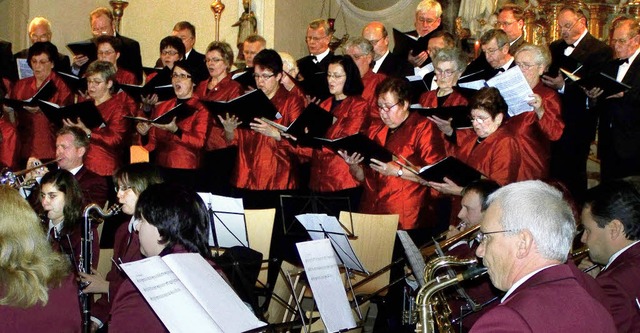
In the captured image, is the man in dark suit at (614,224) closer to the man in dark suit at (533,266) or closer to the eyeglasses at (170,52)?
the man in dark suit at (533,266)

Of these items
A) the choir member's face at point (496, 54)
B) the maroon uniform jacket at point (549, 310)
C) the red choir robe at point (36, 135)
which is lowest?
the red choir robe at point (36, 135)

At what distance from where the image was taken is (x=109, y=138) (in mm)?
7336

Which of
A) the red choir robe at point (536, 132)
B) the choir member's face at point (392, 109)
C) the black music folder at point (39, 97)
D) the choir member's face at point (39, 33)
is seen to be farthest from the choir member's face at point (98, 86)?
the red choir robe at point (536, 132)

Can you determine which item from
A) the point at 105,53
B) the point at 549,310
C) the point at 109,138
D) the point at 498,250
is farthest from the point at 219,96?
the point at 549,310

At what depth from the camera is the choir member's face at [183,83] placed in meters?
7.63

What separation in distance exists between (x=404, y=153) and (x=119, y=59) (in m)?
3.26

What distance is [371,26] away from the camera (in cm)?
810

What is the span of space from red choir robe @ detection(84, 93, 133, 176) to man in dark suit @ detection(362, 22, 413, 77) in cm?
197

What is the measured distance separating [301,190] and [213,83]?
1145mm

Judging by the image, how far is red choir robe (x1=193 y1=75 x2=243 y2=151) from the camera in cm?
Answer: 751

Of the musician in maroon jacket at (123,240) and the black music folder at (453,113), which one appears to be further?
the black music folder at (453,113)

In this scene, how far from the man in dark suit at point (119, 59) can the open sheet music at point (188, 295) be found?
209 inches

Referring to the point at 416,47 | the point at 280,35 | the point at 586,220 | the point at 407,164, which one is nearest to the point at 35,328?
the point at 586,220

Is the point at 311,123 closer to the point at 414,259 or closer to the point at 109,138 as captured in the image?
the point at 109,138
